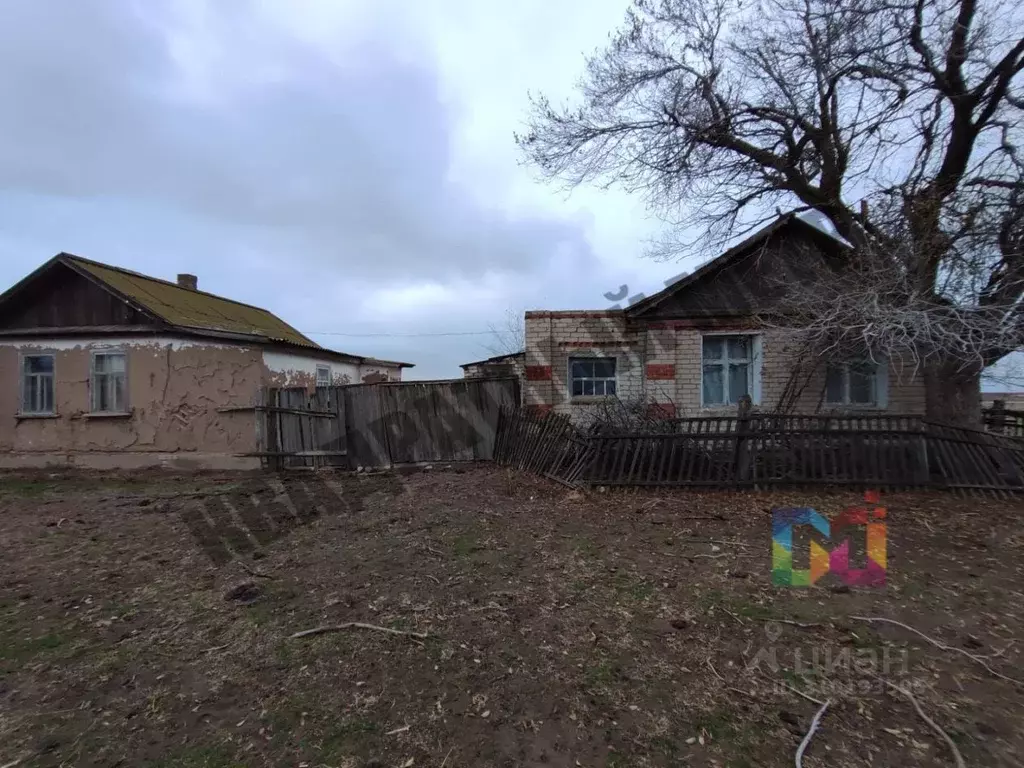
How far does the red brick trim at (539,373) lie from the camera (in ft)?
35.4

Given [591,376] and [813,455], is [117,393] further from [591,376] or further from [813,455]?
[813,455]

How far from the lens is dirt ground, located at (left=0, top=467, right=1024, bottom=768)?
2594 mm

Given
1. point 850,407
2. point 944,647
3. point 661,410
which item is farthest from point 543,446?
point 850,407

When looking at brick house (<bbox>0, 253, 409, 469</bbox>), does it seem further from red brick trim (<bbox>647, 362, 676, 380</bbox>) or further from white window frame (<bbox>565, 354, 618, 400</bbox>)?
red brick trim (<bbox>647, 362, 676, 380</bbox>)

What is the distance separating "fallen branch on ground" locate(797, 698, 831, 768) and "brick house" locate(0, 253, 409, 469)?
1045 cm

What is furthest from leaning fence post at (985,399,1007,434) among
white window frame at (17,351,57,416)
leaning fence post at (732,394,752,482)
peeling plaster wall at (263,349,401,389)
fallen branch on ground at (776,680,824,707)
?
white window frame at (17,351,57,416)

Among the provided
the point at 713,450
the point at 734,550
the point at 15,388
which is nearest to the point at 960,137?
the point at 713,450

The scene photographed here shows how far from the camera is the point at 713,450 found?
746cm

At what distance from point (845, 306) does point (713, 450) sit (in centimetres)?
307

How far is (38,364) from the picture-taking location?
1155 cm

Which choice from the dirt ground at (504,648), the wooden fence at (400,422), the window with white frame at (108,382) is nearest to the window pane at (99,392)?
the window with white frame at (108,382)

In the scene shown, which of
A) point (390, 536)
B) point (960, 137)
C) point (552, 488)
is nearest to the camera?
point (390, 536)

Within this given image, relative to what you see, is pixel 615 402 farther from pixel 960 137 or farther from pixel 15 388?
pixel 15 388

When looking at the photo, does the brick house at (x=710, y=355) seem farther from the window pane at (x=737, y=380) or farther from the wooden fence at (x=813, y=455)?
the wooden fence at (x=813, y=455)
